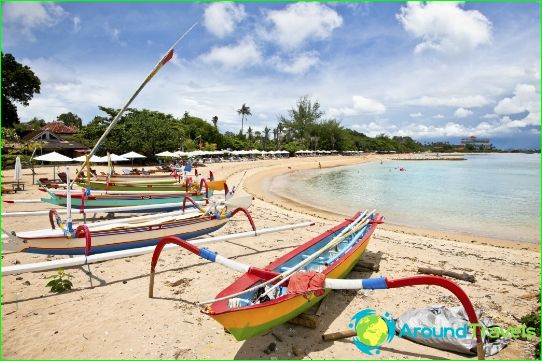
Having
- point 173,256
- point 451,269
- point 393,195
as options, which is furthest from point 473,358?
point 393,195

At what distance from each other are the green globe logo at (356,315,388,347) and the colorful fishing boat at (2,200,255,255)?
4.81m

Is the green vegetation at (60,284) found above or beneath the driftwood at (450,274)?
above

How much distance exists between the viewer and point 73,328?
14.5 ft

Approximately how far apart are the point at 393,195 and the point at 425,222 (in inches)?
353

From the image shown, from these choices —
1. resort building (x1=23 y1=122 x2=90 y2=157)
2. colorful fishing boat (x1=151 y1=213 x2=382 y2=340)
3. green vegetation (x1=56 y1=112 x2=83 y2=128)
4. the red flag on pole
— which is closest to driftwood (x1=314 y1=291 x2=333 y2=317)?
colorful fishing boat (x1=151 y1=213 x2=382 y2=340)

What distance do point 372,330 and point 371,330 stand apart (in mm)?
19

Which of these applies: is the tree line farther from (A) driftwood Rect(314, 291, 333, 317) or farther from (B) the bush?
(A) driftwood Rect(314, 291, 333, 317)

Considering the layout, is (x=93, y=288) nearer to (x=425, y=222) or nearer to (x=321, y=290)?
(x=321, y=290)

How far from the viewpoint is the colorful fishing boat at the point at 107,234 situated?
5949 mm

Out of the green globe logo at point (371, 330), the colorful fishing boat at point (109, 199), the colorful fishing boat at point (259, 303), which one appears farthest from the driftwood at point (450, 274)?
the colorful fishing boat at point (109, 199)

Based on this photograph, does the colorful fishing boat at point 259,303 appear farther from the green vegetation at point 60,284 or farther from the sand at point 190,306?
the green vegetation at point 60,284

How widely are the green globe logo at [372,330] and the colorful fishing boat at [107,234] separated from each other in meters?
4.81

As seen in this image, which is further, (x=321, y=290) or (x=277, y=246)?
(x=277, y=246)

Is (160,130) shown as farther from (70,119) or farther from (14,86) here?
(70,119)
